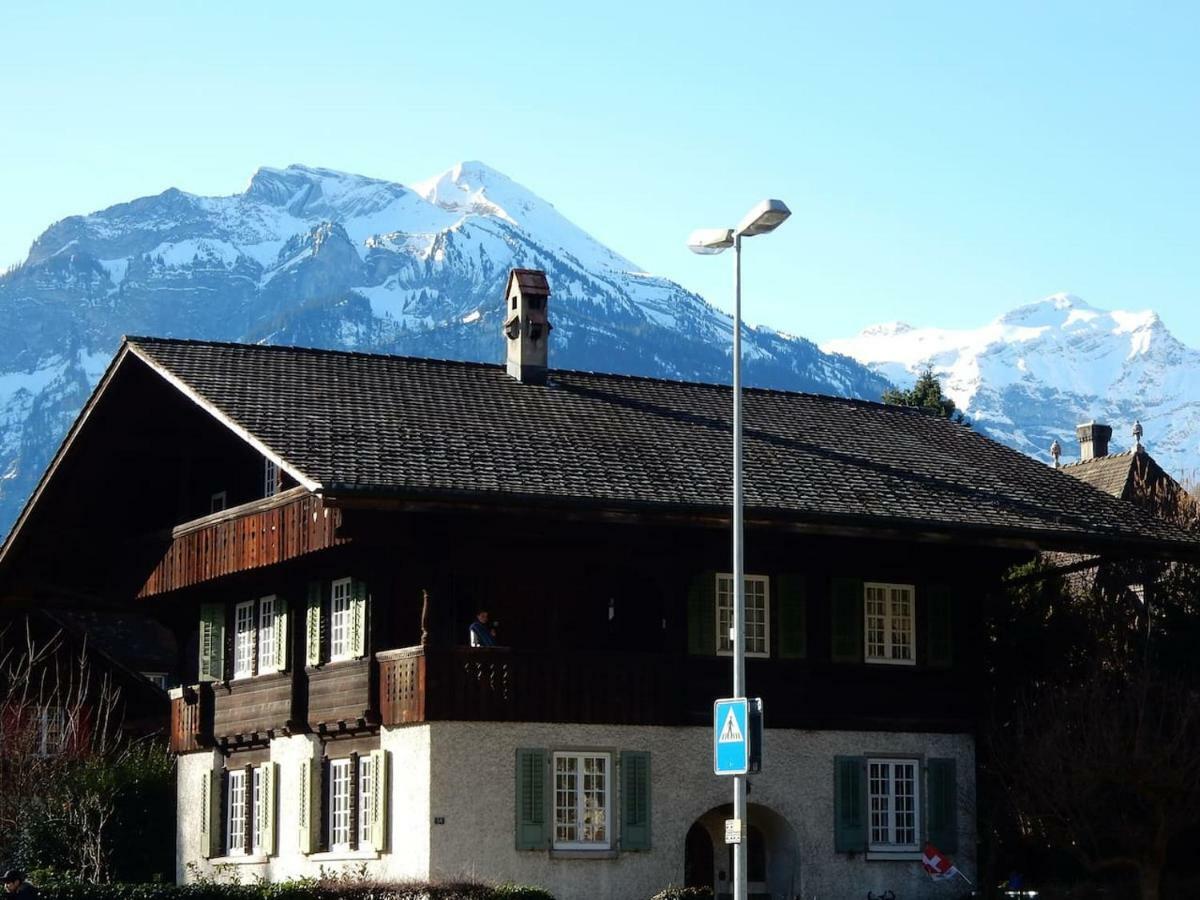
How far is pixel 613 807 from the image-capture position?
3466 cm

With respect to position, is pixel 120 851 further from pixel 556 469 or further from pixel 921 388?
pixel 921 388

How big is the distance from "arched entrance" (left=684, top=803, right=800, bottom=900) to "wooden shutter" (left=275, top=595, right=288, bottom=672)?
746cm

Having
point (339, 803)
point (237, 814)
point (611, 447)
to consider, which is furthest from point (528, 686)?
point (237, 814)

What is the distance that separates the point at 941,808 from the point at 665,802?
528 cm

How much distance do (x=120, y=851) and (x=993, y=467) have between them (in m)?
18.0

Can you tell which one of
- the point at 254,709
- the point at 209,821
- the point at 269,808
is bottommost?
the point at 209,821

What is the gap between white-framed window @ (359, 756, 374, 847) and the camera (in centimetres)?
3556

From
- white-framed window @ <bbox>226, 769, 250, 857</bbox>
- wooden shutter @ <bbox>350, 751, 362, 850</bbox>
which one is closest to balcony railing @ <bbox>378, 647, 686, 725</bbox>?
wooden shutter @ <bbox>350, 751, 362, 850</bbox>

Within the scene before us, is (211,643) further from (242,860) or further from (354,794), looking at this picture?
(354,794)

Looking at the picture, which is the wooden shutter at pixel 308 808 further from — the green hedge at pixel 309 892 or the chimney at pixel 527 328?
the chimney at pixel 527 328

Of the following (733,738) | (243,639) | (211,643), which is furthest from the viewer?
(211,643)

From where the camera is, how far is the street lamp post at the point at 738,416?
88.0 feet

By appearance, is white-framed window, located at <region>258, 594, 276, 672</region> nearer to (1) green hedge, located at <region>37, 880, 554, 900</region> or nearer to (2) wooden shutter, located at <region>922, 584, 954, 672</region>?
(1) green hedge, located at <region>37, 880, 554, 900</region>

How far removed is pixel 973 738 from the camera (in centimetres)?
3834
